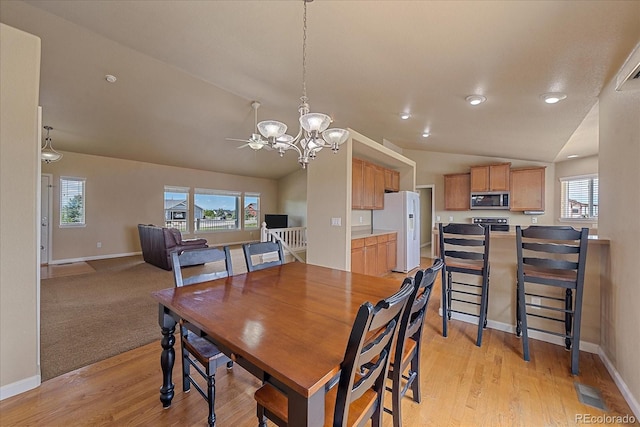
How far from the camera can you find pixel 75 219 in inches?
249

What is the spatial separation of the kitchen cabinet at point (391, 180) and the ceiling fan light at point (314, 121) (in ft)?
12.9

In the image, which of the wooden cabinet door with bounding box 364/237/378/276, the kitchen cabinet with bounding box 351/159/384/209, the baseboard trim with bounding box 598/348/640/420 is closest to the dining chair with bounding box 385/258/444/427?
the baseboard trim with bounding box 598/348/640/420

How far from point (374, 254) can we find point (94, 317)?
3.85 m

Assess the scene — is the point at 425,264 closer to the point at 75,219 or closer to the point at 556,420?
the point at 556,420

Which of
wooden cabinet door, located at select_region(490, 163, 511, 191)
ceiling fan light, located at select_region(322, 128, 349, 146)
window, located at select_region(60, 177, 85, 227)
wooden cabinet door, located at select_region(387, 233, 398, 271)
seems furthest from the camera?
window, located at select_region(60, 177, 85, 227)

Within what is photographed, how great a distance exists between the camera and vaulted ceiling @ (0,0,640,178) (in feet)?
5.57

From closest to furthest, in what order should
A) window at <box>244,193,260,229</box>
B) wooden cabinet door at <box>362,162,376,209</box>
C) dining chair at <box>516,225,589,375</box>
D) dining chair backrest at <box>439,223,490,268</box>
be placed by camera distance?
dining chair at <box>516,225,589,375</box>
dining chair backrest at <box>439,223,490,268</box>
wooden cabinet door at <box>362,162,376,209</box>
window at <box>244,193,260,229</box>

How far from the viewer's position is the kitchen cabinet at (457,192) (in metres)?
6.30

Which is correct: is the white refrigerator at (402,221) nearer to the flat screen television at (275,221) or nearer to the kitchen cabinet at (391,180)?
the kitchen cabinet at (391,180)

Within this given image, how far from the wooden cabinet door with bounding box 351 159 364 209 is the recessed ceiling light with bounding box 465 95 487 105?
2103 mm


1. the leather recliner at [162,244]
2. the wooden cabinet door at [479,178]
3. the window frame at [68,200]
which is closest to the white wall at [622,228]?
the wooden cabinet door at [479,178]

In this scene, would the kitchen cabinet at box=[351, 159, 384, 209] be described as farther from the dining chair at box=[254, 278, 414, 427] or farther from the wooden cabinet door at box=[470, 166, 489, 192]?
the dining chair at box=[254, 278, 414, 427]

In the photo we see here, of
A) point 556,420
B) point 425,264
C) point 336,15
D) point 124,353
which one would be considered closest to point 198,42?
point 336,15

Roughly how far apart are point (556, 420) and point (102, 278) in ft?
20.3
